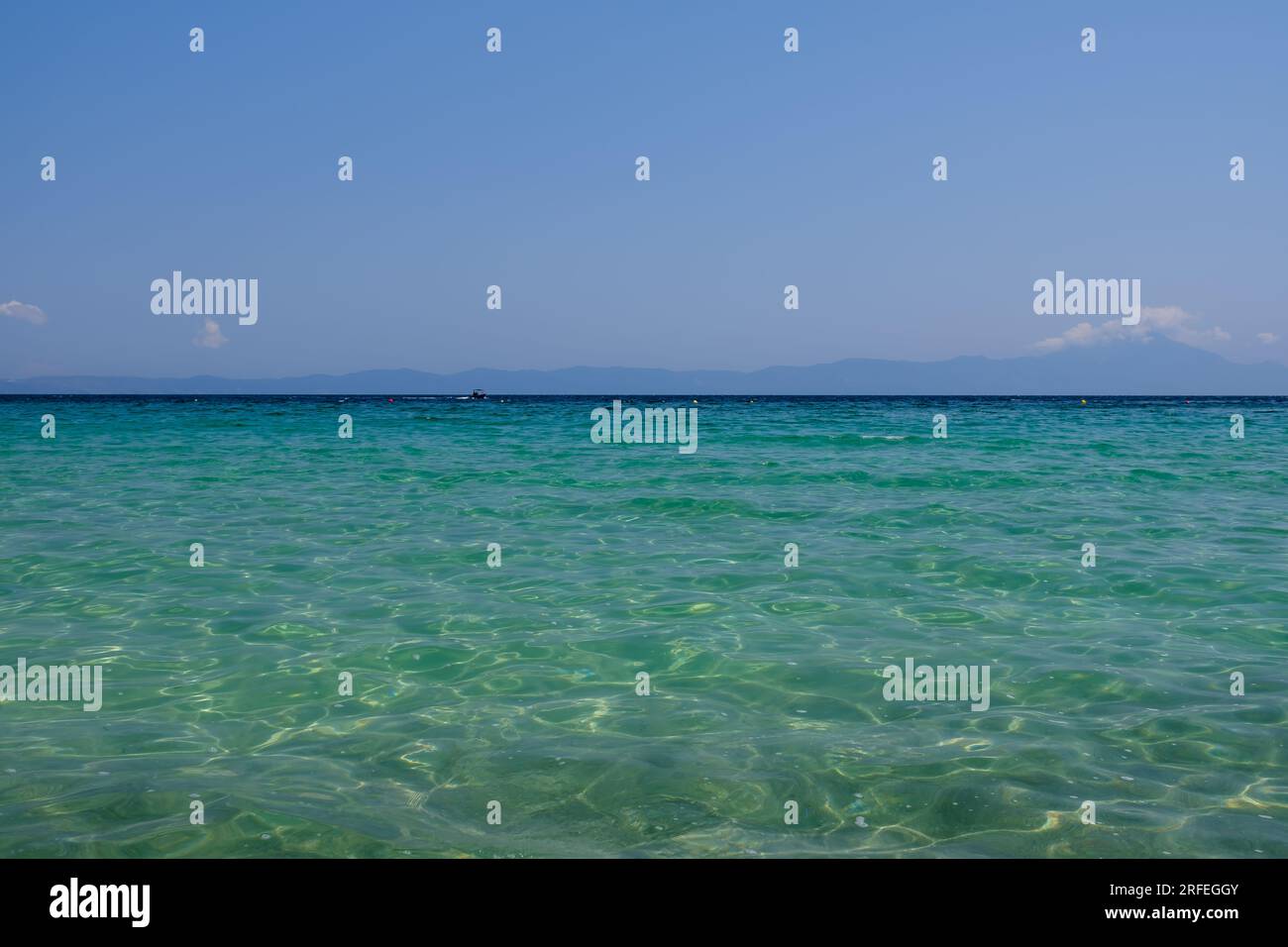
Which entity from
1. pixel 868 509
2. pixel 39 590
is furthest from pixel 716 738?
pixel 868 509

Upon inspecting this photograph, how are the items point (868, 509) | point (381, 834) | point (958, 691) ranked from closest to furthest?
point (381, 834) → point (958, 691) → point (868, 509)

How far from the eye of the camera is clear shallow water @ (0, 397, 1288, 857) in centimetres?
464

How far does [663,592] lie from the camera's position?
9656 millimetres

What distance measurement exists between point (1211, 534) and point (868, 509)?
199 inches

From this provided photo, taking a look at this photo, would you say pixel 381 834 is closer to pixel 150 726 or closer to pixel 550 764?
pixel 550 764

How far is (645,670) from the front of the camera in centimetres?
722

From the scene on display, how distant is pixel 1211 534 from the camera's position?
41.8 feet

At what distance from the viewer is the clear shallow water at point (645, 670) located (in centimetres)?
464

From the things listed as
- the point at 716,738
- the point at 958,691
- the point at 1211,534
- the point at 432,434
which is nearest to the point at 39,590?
the point at 716,738

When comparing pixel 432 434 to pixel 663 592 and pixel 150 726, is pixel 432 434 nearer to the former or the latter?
pixel 663 592

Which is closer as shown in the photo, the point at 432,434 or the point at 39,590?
the point at 39,590

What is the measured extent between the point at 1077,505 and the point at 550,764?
13431mm
